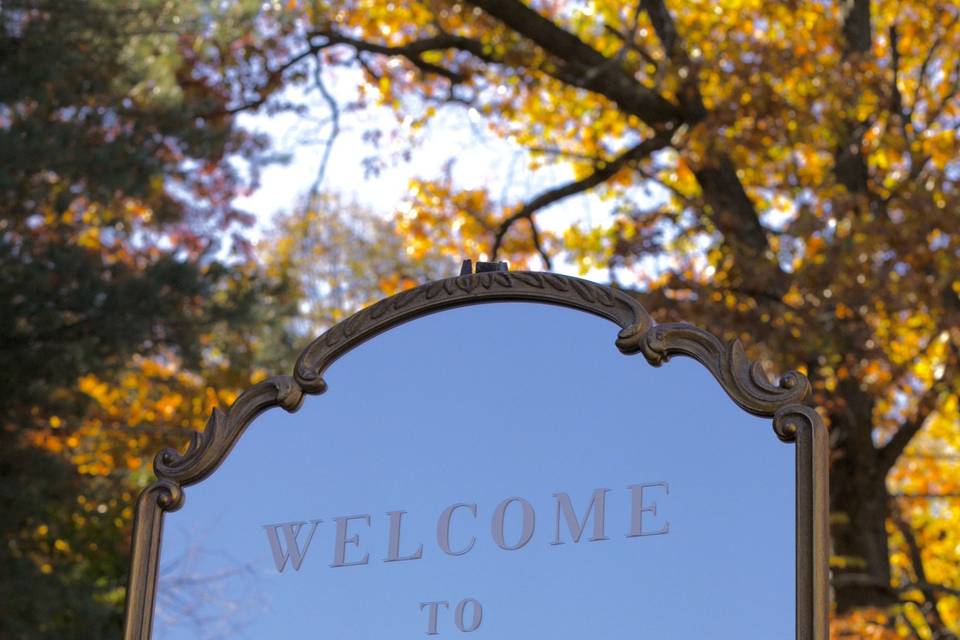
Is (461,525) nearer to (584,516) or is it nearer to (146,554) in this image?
(584,516)

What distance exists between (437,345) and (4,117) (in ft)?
32.2

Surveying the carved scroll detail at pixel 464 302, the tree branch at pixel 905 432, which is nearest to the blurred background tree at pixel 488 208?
the tree branch at pixel 905 432

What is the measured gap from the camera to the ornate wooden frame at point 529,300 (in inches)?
77.3

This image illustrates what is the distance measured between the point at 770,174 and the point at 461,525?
1109 cm

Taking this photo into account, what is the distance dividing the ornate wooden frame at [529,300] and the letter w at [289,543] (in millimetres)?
171

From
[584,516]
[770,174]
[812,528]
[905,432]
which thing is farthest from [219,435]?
[770,174]

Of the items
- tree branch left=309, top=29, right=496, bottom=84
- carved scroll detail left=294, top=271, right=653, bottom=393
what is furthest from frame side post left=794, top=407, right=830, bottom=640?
tree branch left=309, top=29, right=496, bottom=84

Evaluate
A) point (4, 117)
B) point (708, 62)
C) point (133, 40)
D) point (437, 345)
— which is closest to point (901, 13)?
point (708, 62)

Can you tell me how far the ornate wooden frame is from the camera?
77.3 inches

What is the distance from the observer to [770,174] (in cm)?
1284

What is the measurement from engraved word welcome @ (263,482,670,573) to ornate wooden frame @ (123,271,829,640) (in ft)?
0.61

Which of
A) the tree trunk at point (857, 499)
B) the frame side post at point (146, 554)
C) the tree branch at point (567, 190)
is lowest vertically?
the frame side post at point (146, 554)

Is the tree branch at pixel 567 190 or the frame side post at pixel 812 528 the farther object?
the tree branch at pixel 567 190

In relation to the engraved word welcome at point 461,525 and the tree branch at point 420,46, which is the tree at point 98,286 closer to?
the tree branch at point 420,46
